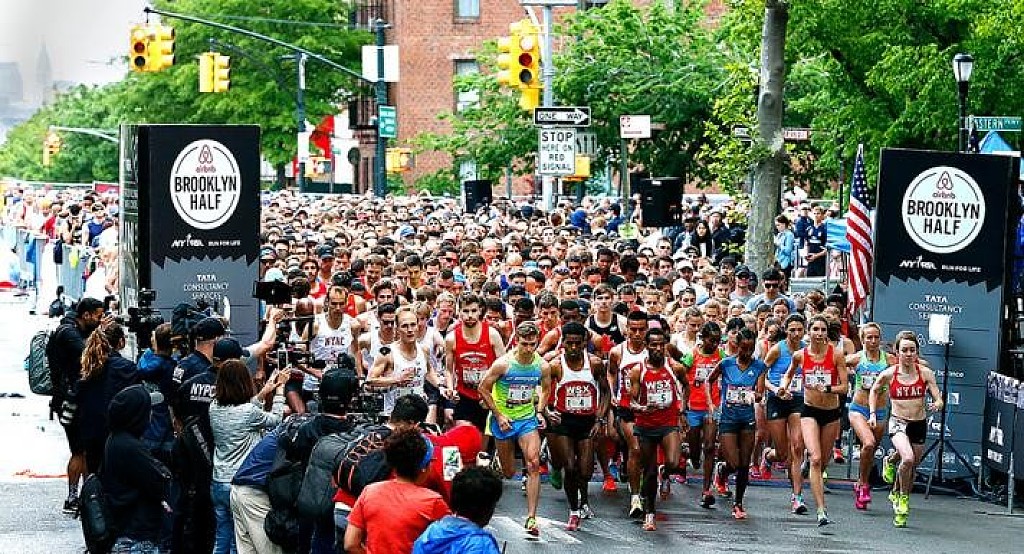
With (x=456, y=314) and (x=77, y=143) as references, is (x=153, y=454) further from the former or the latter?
(x=77, y=143)

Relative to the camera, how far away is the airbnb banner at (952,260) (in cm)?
1919

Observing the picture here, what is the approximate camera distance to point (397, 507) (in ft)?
29.4

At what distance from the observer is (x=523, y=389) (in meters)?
15.7

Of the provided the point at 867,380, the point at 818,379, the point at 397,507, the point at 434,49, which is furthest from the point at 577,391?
the point at 434,49

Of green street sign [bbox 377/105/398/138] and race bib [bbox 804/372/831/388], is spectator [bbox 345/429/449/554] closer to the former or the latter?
race bib [bbox 804/372/831/388]

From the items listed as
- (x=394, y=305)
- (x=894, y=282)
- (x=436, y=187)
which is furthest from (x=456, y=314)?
(x=436, y=187)

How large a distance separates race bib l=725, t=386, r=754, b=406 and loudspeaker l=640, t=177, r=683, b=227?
44.6 feet

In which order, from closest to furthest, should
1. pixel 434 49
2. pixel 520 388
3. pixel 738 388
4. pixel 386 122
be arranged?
pixel 520 388, pixel 738 388, pixel 386 122, pixel 434 49

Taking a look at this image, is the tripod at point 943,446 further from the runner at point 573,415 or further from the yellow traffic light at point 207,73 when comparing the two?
the yellow traffic light at point 207,73

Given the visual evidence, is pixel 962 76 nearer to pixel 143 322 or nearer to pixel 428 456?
pixel 143 322

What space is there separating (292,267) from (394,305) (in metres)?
3.77

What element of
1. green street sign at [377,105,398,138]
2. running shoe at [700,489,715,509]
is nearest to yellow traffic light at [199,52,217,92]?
green street sign at [377,105,398,138]

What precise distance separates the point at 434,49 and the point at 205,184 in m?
59.8

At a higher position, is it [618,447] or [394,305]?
[394,305]
